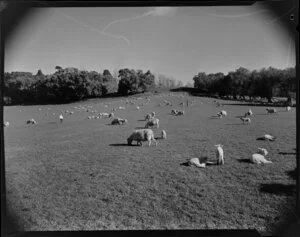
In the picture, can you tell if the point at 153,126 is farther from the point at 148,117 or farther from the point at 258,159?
the point at 258,159

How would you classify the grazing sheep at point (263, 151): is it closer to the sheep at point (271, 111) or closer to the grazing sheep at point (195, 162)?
the sheep at point (271, 111)

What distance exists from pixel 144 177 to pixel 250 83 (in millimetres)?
2137

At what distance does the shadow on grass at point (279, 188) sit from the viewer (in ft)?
12.8

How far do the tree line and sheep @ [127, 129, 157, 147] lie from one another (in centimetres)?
102

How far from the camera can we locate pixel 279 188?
3.92 metres

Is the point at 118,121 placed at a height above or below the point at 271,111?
below

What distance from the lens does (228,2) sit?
3848mm

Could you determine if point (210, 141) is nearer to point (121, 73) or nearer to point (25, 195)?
point (121, 73)

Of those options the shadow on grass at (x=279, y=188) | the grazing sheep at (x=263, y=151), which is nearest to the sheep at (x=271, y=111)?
the grazing sheep at (x=263, y=151)

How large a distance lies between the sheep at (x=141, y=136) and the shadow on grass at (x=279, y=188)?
172 centimetres

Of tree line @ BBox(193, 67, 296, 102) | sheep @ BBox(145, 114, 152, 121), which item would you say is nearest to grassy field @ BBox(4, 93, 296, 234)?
sheep @ BBox(145, 114, 152, 121)

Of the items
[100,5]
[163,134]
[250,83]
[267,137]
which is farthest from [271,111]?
[100,5]

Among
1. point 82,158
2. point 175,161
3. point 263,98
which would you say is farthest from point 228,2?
point 82,158

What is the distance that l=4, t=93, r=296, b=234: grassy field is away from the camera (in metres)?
3.84
